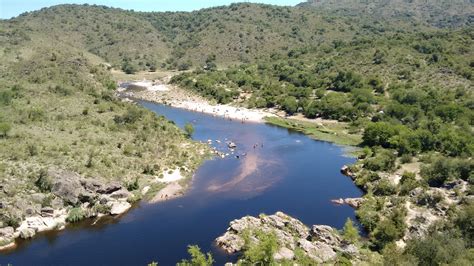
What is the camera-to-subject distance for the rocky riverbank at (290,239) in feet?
200

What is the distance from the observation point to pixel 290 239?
6500cm

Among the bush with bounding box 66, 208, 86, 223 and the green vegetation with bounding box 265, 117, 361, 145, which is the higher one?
the bush with bounding box 66, 208, 86, 223

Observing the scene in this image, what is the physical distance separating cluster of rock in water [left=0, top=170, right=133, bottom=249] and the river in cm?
181

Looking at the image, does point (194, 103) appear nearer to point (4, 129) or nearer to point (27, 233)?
point (4, 129)

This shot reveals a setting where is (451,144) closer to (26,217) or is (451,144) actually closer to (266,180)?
(266,180)

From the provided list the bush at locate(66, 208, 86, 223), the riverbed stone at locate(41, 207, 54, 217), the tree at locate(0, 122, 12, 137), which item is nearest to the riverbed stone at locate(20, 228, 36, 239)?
the riverbed stone at locate(41, 207, 54, 217)

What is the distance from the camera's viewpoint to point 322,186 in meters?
90.9

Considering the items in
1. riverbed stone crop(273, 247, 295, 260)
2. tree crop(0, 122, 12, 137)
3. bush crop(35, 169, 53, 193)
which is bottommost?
riverbed stone crop(273, 247, 295, 260)

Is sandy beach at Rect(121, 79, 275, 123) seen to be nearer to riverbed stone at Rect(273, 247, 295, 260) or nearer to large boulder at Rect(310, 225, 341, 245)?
large boulder at Rect(310, 225, 341, 245)

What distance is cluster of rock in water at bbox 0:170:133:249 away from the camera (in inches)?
2687

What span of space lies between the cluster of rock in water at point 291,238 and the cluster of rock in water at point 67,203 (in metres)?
20.3

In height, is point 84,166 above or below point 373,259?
above

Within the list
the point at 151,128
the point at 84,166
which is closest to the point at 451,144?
the point at 151,128

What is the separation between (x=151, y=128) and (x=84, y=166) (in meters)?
29.4
